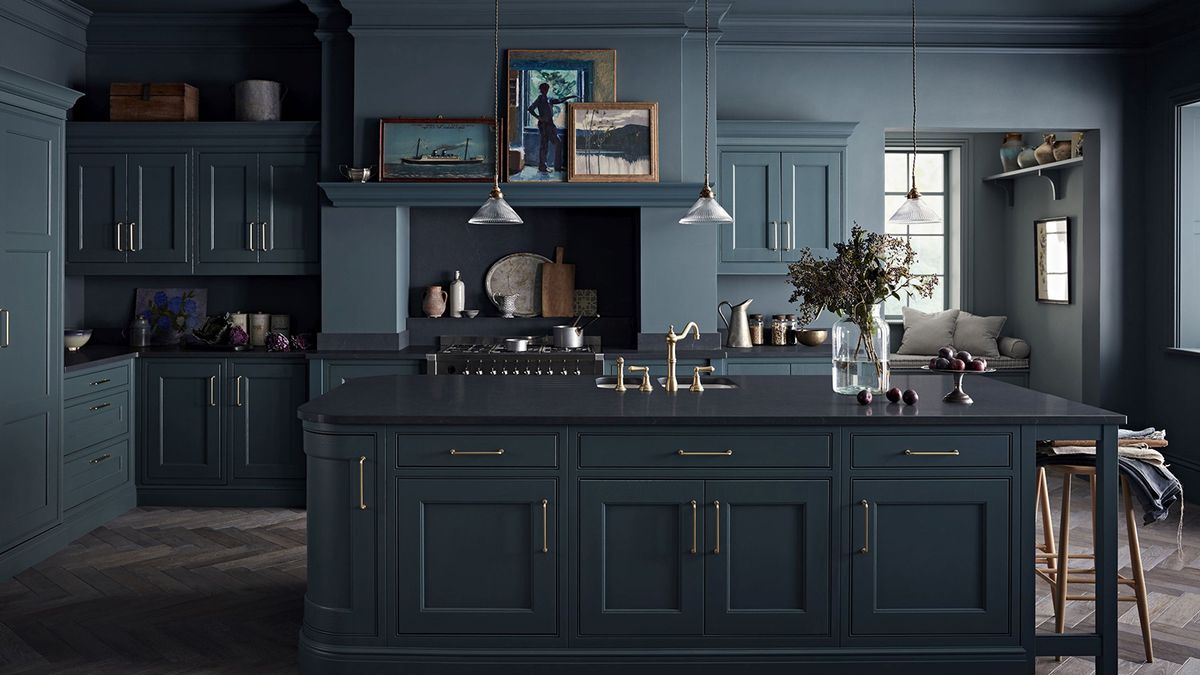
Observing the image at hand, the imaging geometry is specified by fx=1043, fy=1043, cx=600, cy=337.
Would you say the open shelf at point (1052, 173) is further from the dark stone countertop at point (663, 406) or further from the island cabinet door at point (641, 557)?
the island cabinet door at point (641, 557)

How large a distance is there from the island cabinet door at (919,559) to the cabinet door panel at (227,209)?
4.23 meters

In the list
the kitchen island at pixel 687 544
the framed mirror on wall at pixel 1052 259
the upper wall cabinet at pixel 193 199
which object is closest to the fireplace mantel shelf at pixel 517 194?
the upper wall cabinet at pixel 193 199

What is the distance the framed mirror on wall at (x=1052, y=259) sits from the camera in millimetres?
7739

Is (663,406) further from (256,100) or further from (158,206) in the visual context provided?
(158,206)

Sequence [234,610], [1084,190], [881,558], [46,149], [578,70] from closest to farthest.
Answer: [881,558], [234,610], [46,149], [578,70], [1084,190]

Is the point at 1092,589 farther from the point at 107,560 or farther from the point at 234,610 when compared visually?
the point at 107,560

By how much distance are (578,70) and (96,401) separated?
3221mm

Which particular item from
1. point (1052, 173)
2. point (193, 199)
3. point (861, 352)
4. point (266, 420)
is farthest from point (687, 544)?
point (1052, 173)

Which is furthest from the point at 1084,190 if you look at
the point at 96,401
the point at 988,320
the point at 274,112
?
the point at 96,401

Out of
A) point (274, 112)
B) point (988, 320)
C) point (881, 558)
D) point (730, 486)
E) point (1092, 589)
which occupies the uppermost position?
point (274, 112)

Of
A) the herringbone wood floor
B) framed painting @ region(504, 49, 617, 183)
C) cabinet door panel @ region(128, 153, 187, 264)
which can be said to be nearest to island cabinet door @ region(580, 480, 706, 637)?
the herringbone wood floor

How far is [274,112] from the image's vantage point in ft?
20.6

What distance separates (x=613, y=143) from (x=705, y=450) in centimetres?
303

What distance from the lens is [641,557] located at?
134 inches
